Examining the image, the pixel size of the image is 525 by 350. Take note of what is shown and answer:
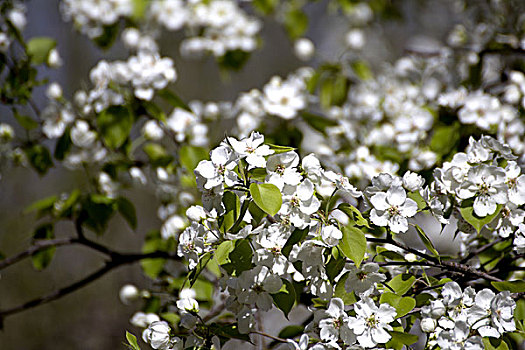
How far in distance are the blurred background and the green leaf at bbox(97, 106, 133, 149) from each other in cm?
152

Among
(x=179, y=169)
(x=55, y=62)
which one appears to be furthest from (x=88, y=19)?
(x=179, y=169)

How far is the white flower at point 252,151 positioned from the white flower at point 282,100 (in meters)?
0.49

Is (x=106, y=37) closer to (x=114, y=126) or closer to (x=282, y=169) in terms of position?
(x=114, y=126)

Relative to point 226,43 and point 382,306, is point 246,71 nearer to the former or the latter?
point 226,43

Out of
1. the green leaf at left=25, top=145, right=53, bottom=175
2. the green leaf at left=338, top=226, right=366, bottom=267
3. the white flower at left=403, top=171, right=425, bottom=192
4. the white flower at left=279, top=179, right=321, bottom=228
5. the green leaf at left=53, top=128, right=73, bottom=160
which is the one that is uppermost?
the white flower at left=279, top=179, right=321, bottom=228

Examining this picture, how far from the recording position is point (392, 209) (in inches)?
23.7

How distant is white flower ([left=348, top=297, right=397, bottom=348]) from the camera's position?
22.3 inches

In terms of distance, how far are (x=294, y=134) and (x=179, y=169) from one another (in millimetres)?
237

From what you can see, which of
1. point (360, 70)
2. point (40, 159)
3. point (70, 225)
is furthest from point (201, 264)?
point (70, 225)

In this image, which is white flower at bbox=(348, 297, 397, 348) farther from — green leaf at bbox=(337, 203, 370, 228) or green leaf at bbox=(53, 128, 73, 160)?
green leaf at bbox=(53, 128, 73, 160)

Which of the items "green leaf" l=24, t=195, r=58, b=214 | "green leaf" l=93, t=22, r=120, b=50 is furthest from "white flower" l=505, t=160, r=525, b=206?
"green leaf" l=93, t=22, r=120, b=50

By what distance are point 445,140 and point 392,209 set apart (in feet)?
1.38

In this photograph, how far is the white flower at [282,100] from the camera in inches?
41.9

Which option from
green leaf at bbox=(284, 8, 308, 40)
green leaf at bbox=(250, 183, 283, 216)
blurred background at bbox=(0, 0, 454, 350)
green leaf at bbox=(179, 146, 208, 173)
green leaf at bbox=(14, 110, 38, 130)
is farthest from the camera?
blurred background at bbox=(0, 0, 454, 350)
